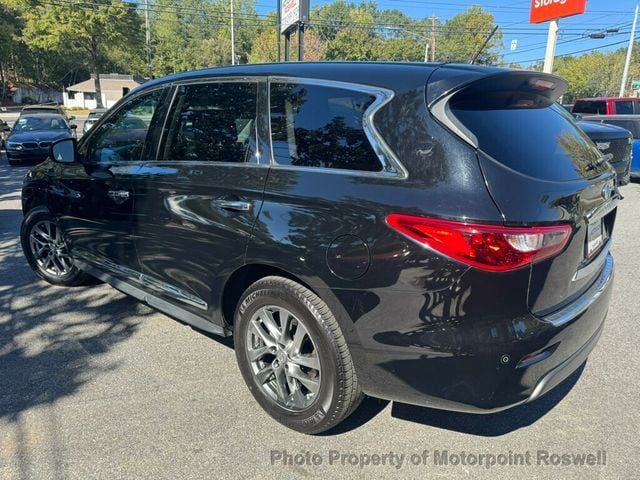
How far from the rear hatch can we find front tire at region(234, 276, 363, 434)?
934 mm

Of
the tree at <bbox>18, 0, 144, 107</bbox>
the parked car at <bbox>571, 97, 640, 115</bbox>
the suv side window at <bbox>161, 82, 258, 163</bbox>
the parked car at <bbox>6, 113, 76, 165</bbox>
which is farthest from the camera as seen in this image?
the tree at <bbox>18, 0, 144, 107</bbox>

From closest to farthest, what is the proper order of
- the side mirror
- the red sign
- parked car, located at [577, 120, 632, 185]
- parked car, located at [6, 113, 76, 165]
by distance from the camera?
the side mirror < parked car, located at [577, 120, 632, 185] < parked car, located at [6, 113, 76, 165] < the red sign

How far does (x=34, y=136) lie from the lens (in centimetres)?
1363

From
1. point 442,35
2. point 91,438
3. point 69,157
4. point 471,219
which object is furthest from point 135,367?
point 442,35

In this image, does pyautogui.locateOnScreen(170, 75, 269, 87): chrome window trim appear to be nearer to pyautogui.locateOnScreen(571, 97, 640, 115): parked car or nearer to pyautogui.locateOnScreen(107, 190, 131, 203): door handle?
pyautogui.locateOnScreen(107, 190, 131, 203): door handle

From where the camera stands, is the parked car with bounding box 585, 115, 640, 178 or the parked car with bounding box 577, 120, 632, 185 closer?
the parked car with bounding box 577, 120, 632, 185

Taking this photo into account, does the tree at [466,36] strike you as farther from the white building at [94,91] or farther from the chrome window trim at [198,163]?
the chrome window trim at [198,163]

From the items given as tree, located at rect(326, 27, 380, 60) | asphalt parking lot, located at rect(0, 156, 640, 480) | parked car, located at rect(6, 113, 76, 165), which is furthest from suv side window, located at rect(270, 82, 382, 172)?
tree, located at rect(326, 27, 380, 60)

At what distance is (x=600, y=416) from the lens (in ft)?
9.21

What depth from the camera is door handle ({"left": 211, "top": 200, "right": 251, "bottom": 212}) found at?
266cm

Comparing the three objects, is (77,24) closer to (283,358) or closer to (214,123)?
(214,123)

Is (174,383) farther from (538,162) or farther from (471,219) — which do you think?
(538,162)

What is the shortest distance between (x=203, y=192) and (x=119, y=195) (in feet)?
3.16

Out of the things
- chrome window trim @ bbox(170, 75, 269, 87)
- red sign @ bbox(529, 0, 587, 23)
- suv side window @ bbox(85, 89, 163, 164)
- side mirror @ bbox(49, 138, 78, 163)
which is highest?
red sign @ bbox(529, 0, 587, 23)
